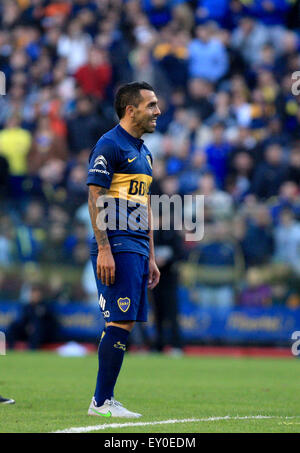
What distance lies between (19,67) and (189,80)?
4.00 metres

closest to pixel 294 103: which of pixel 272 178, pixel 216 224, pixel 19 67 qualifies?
pixel 272 178

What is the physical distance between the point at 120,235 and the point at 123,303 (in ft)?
1.60

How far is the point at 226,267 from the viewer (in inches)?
587

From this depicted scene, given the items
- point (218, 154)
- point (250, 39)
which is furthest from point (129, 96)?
Answer: point (250, 39)

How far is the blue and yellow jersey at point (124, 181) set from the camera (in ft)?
21.4

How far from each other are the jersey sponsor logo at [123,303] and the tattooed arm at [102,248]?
14cm

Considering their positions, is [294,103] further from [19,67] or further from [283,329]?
[19,67]

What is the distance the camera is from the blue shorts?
6.45m

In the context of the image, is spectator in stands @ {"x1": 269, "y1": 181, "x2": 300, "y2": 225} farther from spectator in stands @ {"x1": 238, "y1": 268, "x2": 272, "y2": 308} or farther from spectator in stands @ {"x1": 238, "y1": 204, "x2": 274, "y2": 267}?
spectator in stands @ {"x1": 238, "y1": 268, "x2": 272, "y2": 308}

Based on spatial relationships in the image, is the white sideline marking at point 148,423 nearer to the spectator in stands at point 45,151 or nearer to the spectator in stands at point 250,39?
the spectator in stands at point 45,151

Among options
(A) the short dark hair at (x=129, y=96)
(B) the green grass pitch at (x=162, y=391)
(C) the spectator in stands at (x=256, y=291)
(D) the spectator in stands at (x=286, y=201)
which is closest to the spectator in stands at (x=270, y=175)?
(D) the spectator in stands at (x=286, y=201)

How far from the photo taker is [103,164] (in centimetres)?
650

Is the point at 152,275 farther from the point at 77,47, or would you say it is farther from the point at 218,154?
the point at 77,47

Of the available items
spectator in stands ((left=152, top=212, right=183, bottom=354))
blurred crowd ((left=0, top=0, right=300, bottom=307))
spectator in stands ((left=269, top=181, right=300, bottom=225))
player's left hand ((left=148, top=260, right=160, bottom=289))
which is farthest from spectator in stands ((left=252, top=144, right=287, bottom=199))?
player's left hand ((left=148, top=260, right=160, bottom=289))
